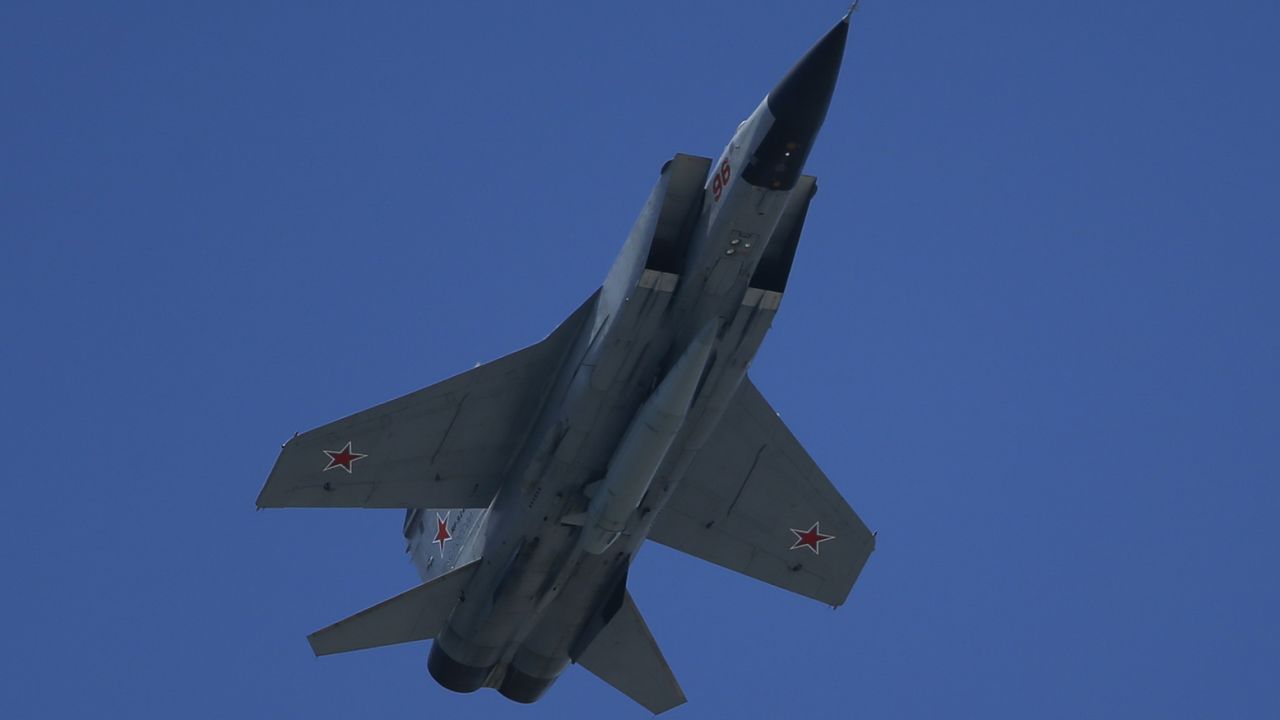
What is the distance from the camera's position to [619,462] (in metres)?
21.5

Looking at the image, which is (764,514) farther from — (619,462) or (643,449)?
(643,449)

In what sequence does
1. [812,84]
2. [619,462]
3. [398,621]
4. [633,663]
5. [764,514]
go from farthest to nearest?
[633,663] → [764,514] → [398,621] → [619,462] → [812,84]

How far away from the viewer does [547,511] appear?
2273 centimetres

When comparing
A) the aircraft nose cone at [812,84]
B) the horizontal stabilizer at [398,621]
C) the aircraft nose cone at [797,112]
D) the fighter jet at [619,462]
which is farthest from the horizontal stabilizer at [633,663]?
the aircraft nose cone at [812,84]

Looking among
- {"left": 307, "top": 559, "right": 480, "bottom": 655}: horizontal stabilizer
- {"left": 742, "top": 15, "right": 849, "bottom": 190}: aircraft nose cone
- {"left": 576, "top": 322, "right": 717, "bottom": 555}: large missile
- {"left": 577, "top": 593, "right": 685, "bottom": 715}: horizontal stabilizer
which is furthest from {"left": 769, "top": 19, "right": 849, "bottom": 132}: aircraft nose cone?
{"left": 577, "top": 593, "right": 685, "bottom": 715}: horizontal stabilizer

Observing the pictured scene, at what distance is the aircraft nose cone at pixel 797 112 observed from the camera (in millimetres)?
19109

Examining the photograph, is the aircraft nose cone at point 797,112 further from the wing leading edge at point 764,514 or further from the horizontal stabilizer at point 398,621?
the horizontal stabilizer at point 398,621

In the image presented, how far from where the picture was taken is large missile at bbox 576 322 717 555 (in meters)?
20.4

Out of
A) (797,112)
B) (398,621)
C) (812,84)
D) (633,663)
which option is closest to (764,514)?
(633,663)

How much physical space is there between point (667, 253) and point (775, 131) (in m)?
2.25

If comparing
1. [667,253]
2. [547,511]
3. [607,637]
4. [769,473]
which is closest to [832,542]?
[769,473]

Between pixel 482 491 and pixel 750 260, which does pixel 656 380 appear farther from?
pixel 482 491

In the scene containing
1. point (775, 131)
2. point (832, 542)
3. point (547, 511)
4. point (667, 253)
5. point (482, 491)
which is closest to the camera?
point (775, 131)

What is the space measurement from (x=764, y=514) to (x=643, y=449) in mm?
5032
